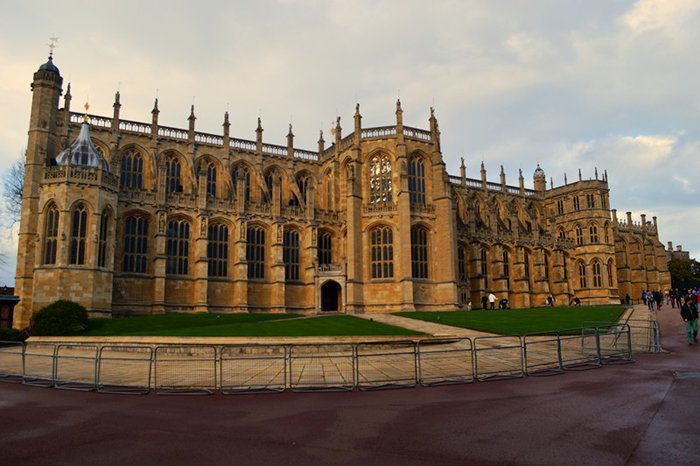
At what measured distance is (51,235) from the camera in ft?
114

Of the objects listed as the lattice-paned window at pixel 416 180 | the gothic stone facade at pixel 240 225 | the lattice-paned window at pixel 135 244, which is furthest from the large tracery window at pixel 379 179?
the lattice-paned window at pixel 135 244

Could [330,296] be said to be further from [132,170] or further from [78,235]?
[78,235]

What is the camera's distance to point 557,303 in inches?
2356

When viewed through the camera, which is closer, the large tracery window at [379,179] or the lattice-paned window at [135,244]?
the lattice-paned window at [135,244]

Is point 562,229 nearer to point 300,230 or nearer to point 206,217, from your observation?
point 300,230

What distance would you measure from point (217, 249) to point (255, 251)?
130 inches

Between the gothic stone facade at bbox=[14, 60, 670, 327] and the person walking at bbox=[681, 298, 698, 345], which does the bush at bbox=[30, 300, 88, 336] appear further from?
the person walking at bbox=[681, 298, 698, 345]

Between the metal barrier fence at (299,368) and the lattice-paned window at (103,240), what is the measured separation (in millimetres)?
15591

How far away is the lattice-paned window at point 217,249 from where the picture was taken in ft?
141

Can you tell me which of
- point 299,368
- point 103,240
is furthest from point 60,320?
point 299,368

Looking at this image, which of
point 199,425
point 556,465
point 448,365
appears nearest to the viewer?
point 556,465

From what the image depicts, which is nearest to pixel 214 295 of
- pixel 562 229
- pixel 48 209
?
pixel 48 209

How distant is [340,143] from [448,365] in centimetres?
3545

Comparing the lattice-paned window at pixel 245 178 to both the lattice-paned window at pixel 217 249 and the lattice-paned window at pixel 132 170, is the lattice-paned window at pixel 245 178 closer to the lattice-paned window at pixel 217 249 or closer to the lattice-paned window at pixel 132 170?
the lattice-paned window at pixel 217 249
